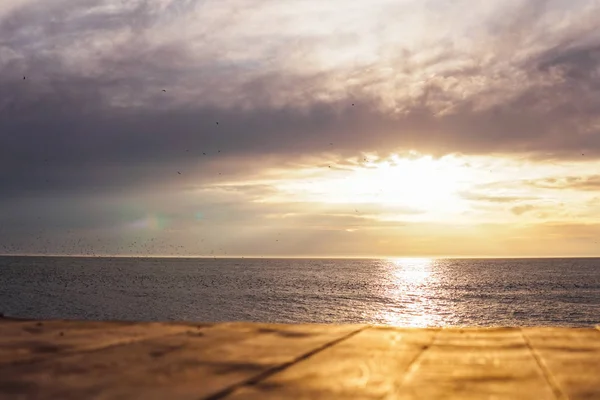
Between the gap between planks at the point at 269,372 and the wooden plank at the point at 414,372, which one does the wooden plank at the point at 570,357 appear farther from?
the gap between planks at the point at 269,372

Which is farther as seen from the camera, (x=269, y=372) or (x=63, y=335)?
(x=63, y=335)

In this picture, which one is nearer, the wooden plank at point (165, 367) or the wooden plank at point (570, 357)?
the wooden plank at point (165, 367)

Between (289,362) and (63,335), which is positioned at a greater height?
(63,335)

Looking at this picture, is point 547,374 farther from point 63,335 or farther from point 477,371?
point 63,335

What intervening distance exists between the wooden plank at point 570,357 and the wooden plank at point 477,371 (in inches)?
4.9

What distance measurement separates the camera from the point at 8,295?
10581 cm

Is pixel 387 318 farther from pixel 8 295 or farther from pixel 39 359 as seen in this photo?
pixel 39 359

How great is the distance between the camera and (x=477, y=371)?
→ 5.49 metres

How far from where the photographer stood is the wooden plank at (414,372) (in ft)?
15.2

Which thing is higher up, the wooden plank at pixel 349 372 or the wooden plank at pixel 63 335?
the wooden plank at pixel 63 335

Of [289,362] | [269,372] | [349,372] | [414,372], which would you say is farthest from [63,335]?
[414,372]

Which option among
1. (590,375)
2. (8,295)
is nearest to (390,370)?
(590,375)

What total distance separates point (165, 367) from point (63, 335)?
87.2 inches

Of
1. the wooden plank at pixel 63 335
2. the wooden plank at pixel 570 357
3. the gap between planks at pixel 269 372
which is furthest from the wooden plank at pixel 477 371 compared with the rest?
the wooden plank at pixel 63 335
